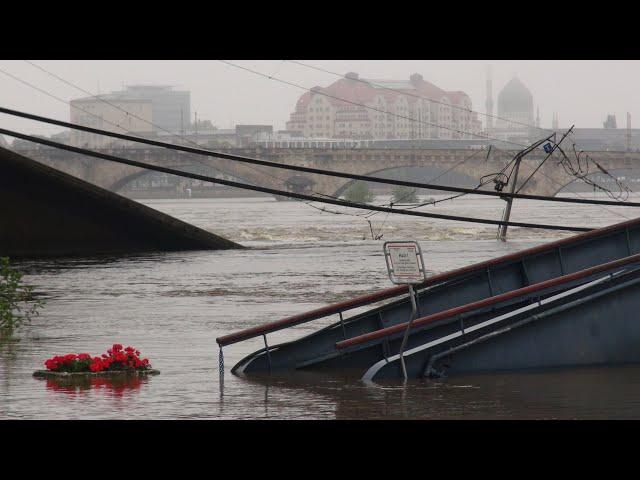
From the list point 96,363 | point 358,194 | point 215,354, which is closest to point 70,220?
point 215,354

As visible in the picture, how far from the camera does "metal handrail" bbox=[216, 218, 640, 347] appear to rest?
16.3m

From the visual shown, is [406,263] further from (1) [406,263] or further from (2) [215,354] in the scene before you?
(2) [215,354]

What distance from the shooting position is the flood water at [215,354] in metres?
13.5

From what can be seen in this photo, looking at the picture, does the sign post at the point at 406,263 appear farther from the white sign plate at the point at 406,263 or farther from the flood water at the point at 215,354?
the flood water at the point at 215,354

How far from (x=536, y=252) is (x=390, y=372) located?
3443 millimetres

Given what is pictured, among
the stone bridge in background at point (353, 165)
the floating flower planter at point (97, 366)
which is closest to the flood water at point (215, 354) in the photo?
the floating flower planter at point (97, 366)

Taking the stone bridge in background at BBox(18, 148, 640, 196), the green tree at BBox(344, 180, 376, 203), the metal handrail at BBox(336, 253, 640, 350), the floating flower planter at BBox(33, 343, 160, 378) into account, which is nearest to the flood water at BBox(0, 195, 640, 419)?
the floating flower planter at BBox(33, 343, 160, 378)

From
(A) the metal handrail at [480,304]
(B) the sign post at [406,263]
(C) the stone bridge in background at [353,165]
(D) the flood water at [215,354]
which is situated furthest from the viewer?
(C) the stone bridge in background at [353,165]

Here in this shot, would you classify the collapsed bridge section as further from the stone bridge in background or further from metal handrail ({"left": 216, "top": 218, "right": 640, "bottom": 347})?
the stone bridge in background

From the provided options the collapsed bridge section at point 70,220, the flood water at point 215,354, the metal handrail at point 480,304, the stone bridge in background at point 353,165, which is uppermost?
the stone bridge in background at point 353,165

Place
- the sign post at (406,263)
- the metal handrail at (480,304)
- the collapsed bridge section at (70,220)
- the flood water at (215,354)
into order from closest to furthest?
the flood water at (215,354), the sign post at (406,263), the metal handrail at (480,304), the collapsed bridge section at (70,220)

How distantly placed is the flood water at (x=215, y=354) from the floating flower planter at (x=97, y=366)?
0.34 m

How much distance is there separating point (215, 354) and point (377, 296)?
131 inches

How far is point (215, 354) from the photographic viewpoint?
771 inches
